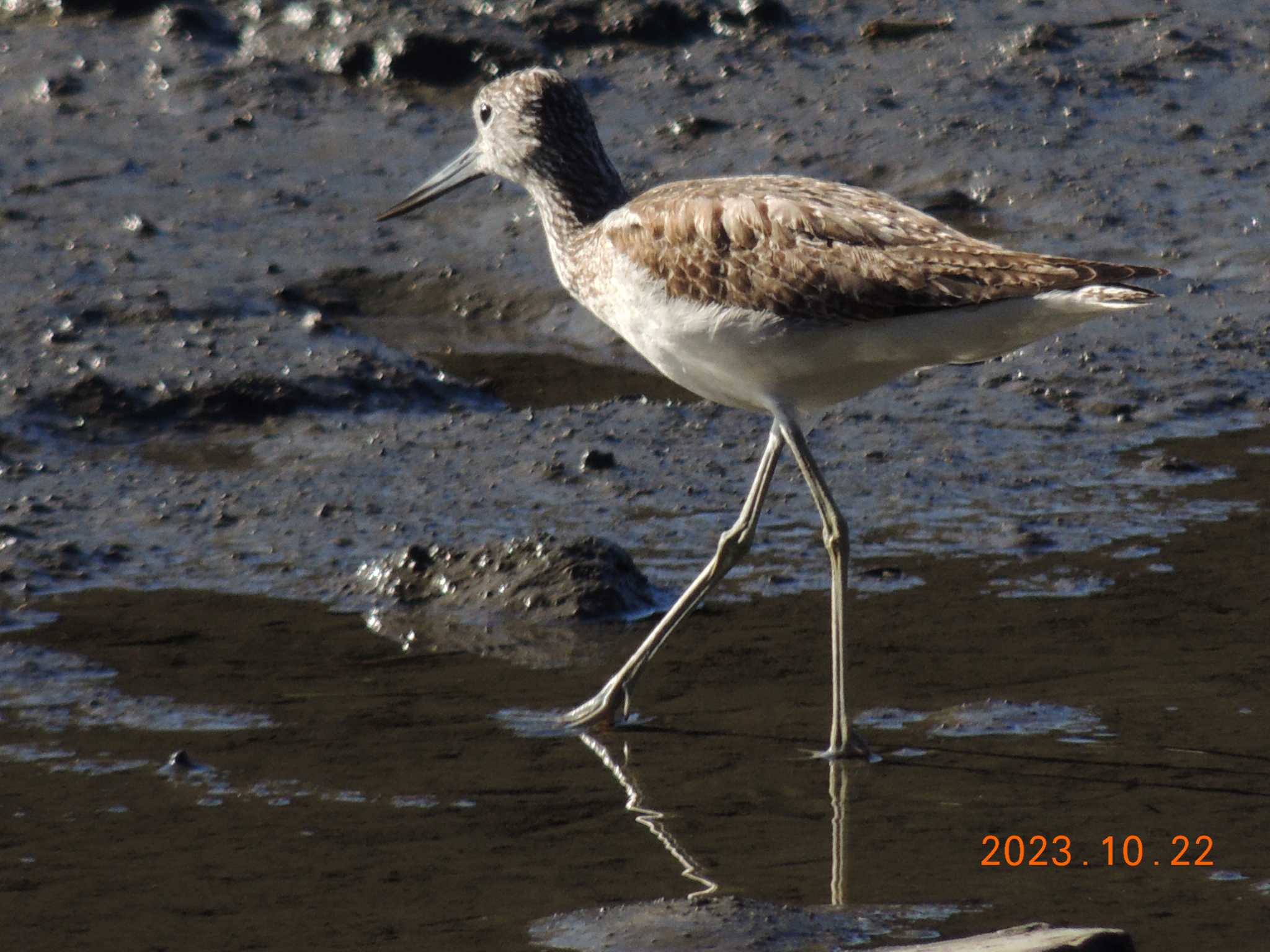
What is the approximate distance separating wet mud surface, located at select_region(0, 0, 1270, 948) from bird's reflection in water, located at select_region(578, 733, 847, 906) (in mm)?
29

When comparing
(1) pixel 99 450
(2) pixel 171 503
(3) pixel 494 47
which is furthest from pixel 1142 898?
(3) pixel 494 47

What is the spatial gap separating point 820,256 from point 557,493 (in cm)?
217

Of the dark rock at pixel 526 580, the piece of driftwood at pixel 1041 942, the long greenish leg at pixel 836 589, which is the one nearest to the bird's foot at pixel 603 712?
the long greenish leg at pixel 836 589

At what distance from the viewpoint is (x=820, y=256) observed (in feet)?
16.1

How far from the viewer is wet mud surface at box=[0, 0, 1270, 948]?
4.36m

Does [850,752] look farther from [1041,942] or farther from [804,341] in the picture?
[1041,942]

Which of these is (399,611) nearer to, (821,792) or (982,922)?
(821,792)

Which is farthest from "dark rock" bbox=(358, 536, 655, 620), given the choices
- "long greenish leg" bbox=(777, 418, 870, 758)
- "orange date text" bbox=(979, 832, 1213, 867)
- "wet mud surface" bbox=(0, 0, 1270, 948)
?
"orange date text" bbox=(979, 832, 1213, 867)

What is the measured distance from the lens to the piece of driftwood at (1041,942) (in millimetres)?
3436

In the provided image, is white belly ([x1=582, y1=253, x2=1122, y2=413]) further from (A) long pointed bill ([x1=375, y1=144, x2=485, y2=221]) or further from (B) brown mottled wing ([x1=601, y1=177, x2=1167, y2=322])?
(A) long pointed bill ([x1=375, y1=144, x2=485, y2=221])

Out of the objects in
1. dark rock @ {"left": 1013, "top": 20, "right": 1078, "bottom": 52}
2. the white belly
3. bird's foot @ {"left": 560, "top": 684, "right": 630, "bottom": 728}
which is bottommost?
bird's foot @ {"left": 560, "top": 684, "right": 630, "bottom": 728}

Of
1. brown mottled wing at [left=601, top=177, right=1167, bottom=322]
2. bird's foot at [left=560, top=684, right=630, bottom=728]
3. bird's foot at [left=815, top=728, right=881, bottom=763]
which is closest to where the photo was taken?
brown mottled wing at [left=601, top=177, right=1167, bottom=322]

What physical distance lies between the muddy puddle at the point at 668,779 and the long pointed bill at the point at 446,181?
155 centimetres

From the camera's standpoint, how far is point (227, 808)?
4527 millimetres
